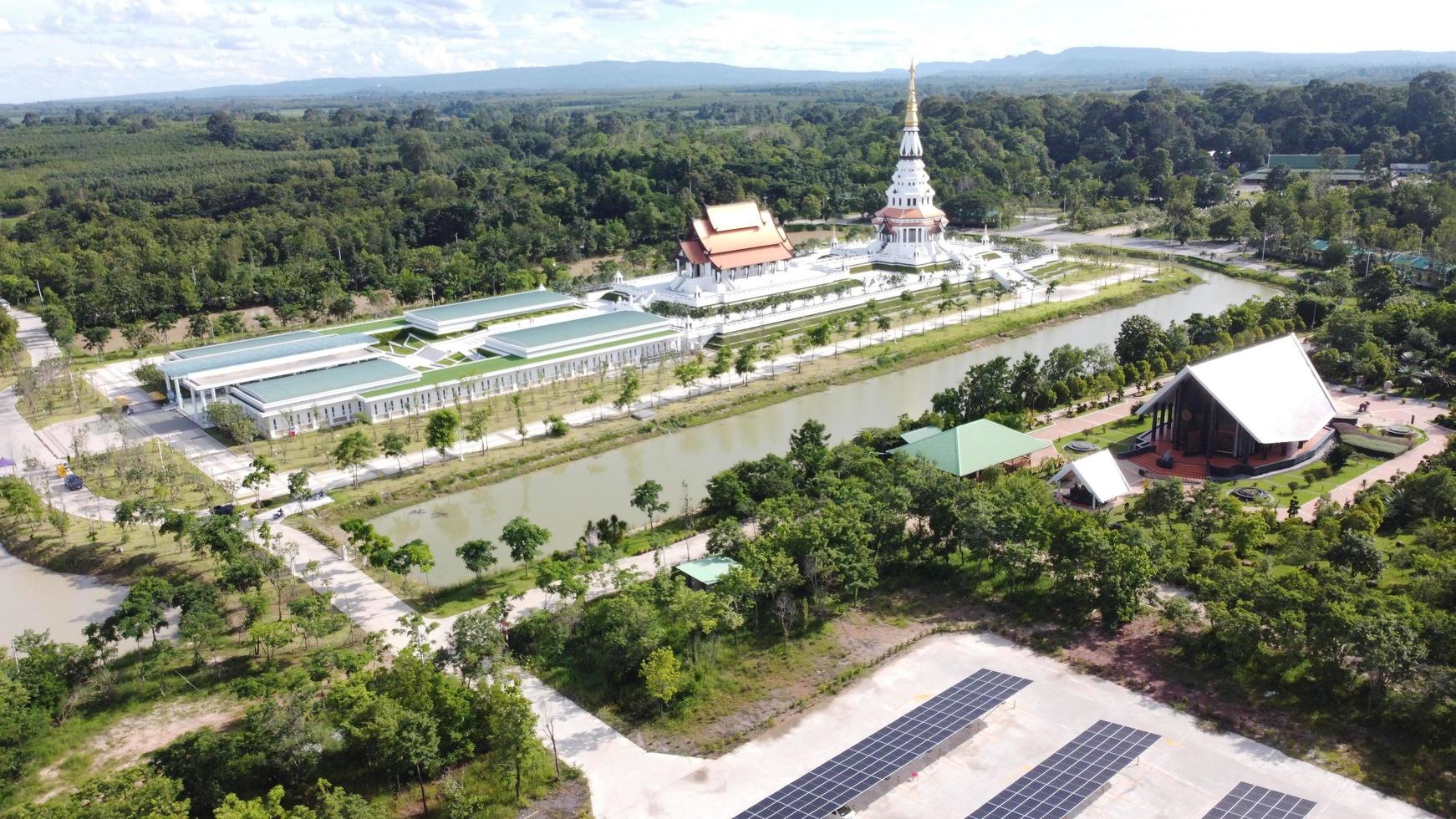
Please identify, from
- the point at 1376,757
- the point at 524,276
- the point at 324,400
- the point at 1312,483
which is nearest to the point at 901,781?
the point at 1376,757

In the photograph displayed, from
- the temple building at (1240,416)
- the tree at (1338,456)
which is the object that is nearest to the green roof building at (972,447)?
the temple building at (1240,416)

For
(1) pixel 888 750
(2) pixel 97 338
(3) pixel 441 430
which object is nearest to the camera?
(1) pixel 888 750

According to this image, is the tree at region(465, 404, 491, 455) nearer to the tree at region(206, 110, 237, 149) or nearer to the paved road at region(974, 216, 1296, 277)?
the paved road at region(974, 216, 1296, 277)

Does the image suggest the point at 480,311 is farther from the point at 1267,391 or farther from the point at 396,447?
the point at 1267,391

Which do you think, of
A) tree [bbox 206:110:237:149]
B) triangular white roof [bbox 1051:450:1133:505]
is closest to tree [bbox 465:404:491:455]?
triangular white roof [bbox 1051:450:1133:505]

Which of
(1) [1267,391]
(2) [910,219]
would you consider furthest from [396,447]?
(2) [910,219]
